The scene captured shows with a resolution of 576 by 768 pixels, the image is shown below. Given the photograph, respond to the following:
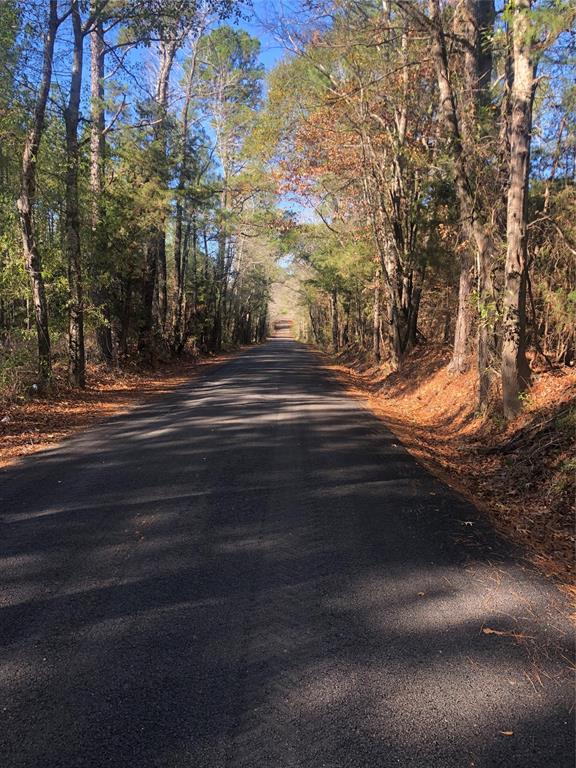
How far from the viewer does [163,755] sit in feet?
7.16

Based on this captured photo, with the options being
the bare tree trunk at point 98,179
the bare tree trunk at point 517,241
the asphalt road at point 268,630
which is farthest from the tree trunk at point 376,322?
the asphalt road at point 268,630

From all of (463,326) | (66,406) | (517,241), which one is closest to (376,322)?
(463,326)

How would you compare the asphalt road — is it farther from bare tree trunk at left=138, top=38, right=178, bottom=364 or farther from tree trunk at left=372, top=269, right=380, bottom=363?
tree trunk at left=372, top=269, right=380, bottom=363

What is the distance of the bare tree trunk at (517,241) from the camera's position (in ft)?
24.9

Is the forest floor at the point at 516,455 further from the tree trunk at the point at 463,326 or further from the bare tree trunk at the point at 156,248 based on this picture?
the bare tree trunk at the point at 156,248

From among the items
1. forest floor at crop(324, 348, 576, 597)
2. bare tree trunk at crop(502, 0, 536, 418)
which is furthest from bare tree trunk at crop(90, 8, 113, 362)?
bare tree trunk at crop(502, 0, 536, 418)

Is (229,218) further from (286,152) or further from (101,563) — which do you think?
(101,563)

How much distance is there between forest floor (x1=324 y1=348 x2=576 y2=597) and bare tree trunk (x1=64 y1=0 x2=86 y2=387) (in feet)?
25.3

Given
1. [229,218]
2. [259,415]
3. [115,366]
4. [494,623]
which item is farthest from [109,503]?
[229,218]

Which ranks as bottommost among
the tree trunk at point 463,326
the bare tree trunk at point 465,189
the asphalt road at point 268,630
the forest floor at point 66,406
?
the asphalt road at point 268,630

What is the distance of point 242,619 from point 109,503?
250 cm

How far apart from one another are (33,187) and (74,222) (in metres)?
1.52

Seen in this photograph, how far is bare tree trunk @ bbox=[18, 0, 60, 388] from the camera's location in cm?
1114

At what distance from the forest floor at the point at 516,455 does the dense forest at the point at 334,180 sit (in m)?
0.58
